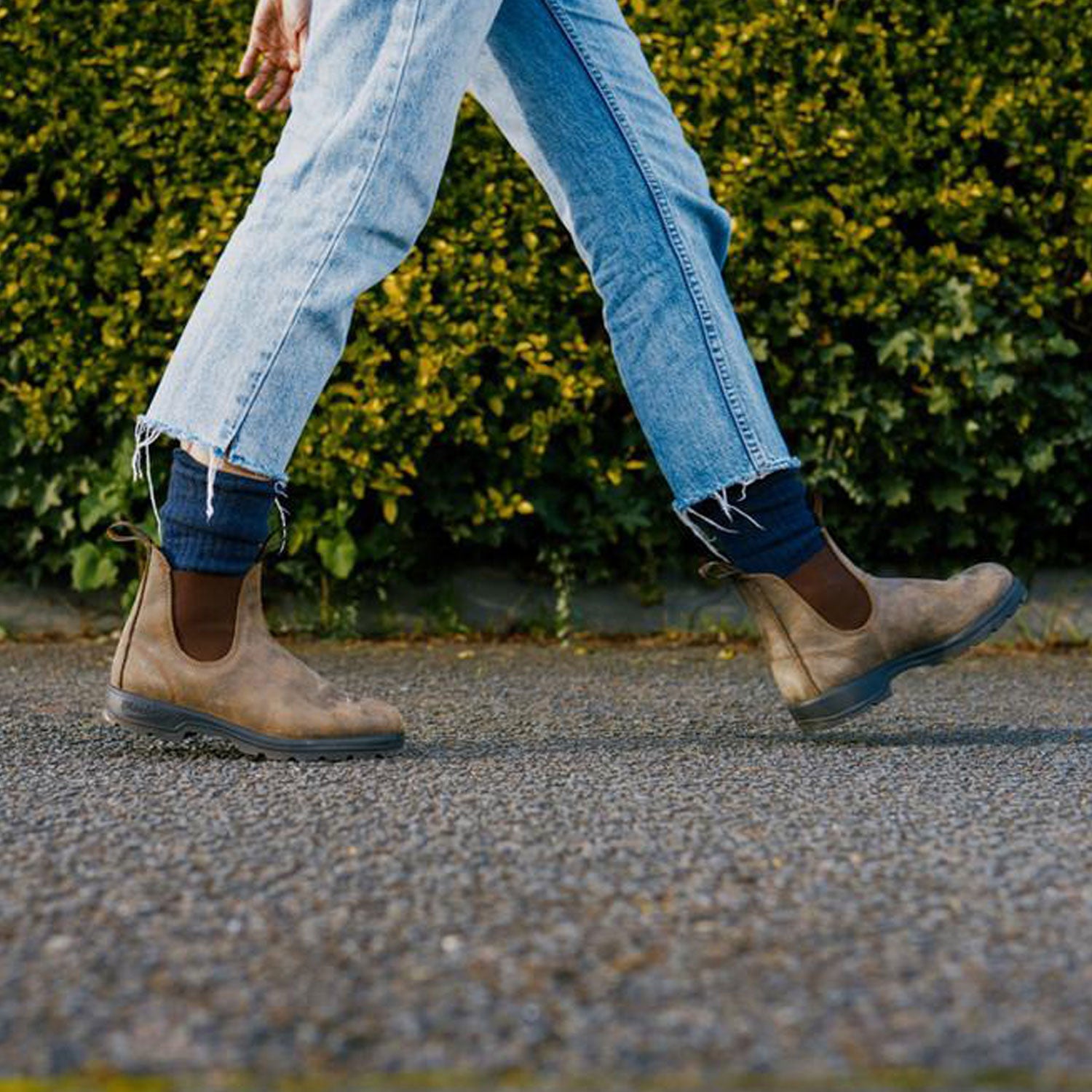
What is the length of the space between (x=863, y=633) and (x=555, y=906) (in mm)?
1136

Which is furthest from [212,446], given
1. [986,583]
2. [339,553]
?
[339,553]

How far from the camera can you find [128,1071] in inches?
47.8

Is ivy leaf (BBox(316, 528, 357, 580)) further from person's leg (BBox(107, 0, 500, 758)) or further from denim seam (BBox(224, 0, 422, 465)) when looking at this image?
denim seam (BBox(224, 0, 422, 465))

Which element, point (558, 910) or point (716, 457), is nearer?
point (558, 910)

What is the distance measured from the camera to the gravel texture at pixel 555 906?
4.17ft

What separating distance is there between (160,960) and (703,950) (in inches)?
18.5

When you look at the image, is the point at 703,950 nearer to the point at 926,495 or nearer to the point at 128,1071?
the point at 128,1071

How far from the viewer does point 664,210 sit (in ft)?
8.61

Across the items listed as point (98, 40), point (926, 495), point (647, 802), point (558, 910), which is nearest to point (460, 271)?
point (98, 40)

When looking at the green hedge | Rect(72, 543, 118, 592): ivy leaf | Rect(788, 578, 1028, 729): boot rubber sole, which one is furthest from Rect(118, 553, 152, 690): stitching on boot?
Rect(72, 543, 118, 592): ivy leaf

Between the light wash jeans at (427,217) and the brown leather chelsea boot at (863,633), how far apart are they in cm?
21

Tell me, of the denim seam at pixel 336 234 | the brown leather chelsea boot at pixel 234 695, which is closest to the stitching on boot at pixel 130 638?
Answer: the brown leather chelsea boot at pixel 234 695

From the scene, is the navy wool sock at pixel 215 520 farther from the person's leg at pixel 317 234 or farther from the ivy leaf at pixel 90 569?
the ivy leaf at pixel 90 569

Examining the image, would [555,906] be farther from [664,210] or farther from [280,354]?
[664,210]
